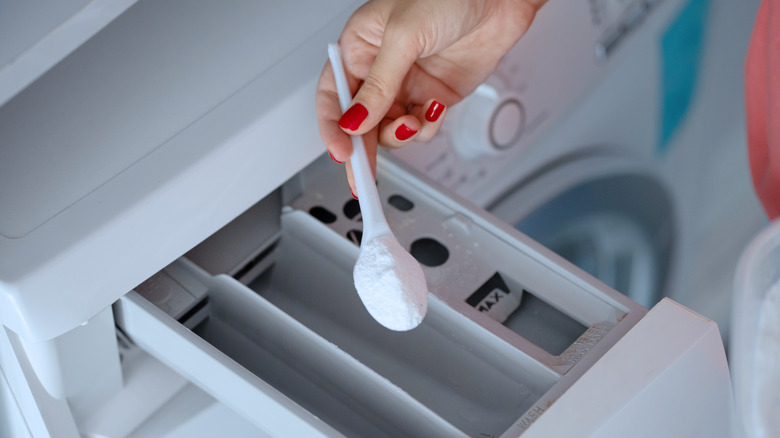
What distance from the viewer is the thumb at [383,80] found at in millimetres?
611

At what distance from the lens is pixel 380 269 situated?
511 mm

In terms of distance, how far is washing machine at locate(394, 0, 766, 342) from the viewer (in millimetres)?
878

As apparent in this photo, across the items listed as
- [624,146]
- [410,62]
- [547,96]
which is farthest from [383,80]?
[624,146]

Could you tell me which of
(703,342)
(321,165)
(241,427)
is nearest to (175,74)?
(321,165)

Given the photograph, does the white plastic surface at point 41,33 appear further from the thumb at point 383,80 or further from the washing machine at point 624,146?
the washing machine at point 624,146

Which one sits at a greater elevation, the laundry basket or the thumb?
the thumb

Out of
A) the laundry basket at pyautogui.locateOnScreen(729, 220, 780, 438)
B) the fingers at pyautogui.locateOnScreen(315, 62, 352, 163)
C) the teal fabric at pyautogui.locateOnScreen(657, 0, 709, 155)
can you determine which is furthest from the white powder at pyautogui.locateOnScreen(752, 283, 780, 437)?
the teal fabric at pyautogui.locateOnScreen(657, 0, 709, 155)

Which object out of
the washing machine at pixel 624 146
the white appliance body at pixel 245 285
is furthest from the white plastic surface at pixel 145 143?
the washing machine at pixel 624 146

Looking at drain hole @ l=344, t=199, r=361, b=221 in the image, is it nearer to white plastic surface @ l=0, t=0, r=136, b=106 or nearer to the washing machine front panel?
the washing machine front panel

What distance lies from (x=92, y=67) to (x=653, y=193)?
872mm

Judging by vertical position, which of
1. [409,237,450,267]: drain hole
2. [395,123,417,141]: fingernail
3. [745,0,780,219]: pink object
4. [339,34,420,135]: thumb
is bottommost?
[745,0,780,219]: pink object

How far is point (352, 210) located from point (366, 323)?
0.11 meters

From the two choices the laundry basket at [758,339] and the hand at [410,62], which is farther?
the hand at [410,62]

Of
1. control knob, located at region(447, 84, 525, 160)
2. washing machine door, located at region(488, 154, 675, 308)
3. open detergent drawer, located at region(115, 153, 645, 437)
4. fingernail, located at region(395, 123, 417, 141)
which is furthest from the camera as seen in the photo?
washing machine door, located at region(488, 154, 675, 308)
